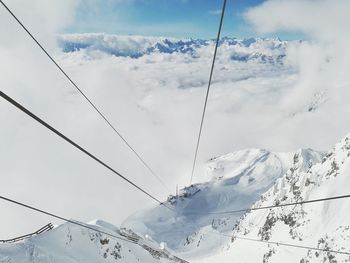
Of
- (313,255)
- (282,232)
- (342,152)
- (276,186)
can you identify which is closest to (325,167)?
(342,152)

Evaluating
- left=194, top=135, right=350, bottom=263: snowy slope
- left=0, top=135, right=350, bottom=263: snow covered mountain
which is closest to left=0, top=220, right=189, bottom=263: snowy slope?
left=0, top=135, right=350, bottom=263: snow covered mountain

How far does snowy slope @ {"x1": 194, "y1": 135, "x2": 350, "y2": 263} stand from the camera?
101 meters

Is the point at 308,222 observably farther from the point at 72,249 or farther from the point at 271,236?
the point at 72,249

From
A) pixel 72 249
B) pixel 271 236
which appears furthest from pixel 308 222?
pixel 72 249

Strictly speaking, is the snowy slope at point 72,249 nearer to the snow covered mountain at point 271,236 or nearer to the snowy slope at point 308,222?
the snow covered mountain at point 271,236

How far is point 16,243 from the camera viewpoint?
4625cm

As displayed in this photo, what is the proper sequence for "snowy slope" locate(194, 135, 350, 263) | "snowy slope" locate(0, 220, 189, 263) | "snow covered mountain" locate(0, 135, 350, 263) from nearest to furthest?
1. "snowy slope" locate(0, 220, 189, 263)
2. "snow covered mountain" locate(0, 135, 350, 263)
3. "snowy slope" locate(194, 135, 350, 263)

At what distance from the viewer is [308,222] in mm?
129000

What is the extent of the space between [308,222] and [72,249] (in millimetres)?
93892

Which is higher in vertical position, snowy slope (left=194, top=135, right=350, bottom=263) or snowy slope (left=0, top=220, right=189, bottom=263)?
snowy slope (left=194, top=135, right=350, bottom=263)

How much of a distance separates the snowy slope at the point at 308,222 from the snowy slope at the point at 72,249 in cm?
4927

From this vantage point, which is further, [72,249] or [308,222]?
[308,222]

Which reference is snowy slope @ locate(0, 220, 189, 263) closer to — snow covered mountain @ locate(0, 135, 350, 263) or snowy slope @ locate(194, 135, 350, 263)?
snow covered mountain @ locate(0, 135, 350, 263)

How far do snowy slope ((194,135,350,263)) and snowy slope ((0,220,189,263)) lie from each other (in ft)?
162
